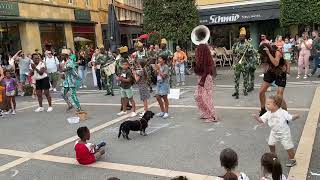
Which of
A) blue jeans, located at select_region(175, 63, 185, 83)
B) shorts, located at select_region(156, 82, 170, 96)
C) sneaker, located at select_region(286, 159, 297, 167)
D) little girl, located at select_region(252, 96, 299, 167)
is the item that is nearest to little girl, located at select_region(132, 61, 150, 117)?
shorts, located at select_region(156, 82, 170, 96)

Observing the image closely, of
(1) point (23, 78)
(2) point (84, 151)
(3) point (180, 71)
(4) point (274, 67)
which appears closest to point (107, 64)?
(3) point (180, 71)

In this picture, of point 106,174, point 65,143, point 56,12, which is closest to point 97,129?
point 65,143

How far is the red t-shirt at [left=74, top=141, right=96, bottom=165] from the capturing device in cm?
663

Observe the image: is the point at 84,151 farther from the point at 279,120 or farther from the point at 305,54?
the point at 305,54

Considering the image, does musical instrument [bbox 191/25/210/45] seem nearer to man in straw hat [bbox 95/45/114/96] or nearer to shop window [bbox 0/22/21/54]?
man in straw hat [bbox 95/45/114/96]

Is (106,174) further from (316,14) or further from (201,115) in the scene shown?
(316,14)

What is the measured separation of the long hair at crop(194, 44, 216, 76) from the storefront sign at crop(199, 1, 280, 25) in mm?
14000

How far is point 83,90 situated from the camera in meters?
16.7

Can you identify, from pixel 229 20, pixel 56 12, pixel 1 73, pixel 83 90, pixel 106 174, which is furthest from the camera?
pixel 56 12

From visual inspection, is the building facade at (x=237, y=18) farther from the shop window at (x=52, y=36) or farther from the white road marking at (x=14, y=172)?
the white road marking at (x=14, y=172)

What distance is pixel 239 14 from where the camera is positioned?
2230cm

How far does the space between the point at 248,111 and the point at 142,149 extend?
127 inches

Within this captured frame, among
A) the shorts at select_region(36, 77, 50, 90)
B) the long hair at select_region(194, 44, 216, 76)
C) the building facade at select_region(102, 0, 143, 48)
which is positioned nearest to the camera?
the long hair at select_region(194, 44, 216, 76)

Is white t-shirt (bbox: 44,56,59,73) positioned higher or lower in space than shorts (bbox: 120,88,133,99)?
higher
